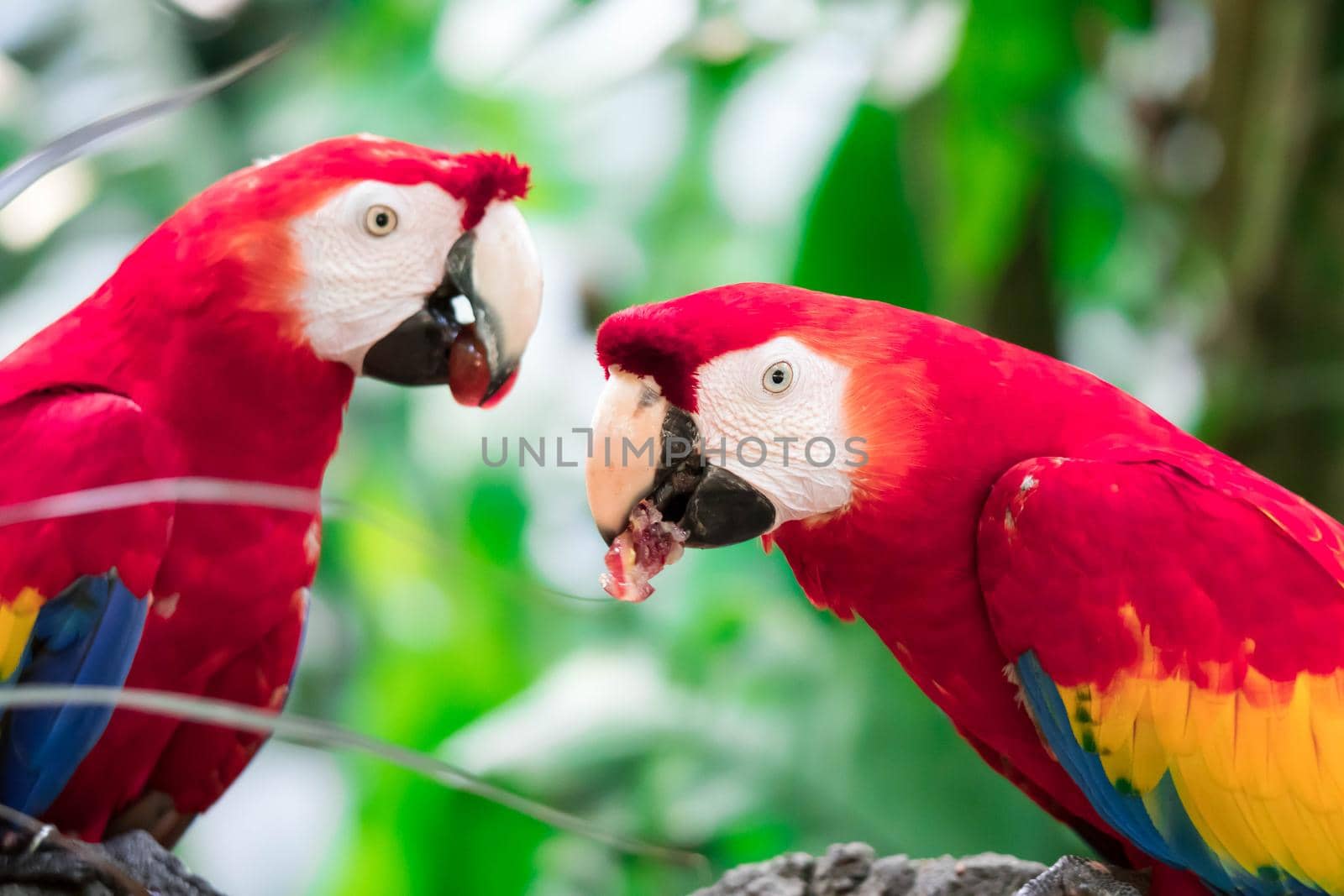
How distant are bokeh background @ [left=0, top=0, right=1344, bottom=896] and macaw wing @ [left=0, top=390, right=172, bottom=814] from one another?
2.56ft

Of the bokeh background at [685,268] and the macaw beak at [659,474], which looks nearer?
the macaw beak at [659,474]

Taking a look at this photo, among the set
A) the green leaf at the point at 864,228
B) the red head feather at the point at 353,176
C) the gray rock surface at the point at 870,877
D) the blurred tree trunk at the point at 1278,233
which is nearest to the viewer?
the red head feather at the point at 353,176

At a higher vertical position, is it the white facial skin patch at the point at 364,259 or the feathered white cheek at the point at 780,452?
the white facial skin patch at the point at 364,259

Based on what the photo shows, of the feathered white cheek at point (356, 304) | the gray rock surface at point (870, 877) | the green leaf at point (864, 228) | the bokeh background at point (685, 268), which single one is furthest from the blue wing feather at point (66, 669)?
the green leaf at point (864, 228)

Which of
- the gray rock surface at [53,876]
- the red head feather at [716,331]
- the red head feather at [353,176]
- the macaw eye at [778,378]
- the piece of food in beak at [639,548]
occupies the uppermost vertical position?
the red head feather at [353,176]

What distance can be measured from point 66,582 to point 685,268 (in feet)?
4.38

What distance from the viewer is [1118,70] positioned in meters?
2.08

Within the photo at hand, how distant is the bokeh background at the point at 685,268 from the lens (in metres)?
1.58

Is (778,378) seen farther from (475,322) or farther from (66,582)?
(66,582)

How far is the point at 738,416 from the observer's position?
80 centimetres

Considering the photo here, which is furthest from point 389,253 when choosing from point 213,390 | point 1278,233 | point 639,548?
point 1278,233

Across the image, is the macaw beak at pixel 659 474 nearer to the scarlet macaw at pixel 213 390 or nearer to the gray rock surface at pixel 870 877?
the scarlet macaw at pixel 213 390

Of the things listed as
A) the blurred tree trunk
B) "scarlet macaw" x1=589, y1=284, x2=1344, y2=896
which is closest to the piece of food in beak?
"scarlet macaw" x1=589, y1=284, x2=1344, y2=896

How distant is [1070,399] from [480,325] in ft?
1.33
